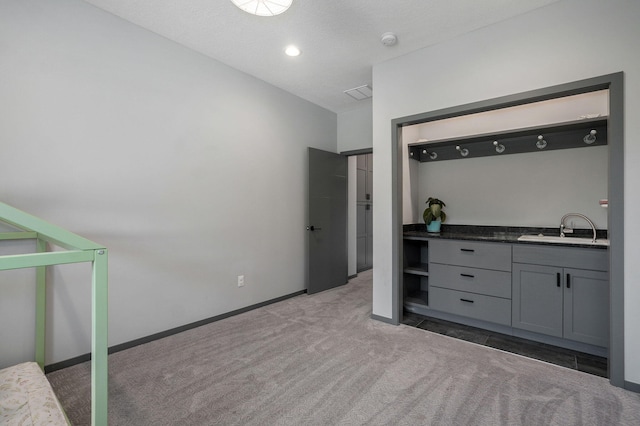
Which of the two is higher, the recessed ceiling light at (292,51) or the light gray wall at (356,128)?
the recessed ceiling light at (292,51)

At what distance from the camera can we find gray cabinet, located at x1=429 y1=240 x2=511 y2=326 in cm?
276

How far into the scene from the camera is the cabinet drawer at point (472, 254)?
276cm

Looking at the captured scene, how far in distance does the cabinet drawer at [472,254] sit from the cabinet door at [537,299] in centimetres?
13

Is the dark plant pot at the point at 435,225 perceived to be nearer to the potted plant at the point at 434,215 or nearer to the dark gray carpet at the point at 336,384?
the potted plant at the point at 434,215

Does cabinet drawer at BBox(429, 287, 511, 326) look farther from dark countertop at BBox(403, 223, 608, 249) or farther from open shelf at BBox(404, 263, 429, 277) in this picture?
dark countertop at BBox(403, 223, 608, 249)

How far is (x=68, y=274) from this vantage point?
7.38 ft

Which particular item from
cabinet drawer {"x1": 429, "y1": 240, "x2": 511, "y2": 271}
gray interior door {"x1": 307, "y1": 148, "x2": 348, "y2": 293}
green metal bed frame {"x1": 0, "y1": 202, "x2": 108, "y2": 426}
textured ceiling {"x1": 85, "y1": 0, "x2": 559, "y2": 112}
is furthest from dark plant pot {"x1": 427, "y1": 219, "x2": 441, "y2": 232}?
green metal bed frame {"x1": 0, "y1": 202, "x2": 108, "y2": 426}

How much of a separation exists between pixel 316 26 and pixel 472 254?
101 inches

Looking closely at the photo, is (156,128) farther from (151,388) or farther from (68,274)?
(151,388)

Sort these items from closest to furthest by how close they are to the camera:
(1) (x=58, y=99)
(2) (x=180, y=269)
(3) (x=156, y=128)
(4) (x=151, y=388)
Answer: (4) (x=151, y=388), (1) (x=58, y=99), (3) (x=156, y=128), (2) (x=180, y=269)

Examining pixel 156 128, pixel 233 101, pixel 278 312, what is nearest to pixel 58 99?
pixel 156 128

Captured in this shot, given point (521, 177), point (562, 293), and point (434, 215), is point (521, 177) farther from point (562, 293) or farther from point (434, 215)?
point (562, 293)

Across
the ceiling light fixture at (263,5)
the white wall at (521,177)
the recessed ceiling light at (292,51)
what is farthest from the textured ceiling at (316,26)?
the white wall at (521,177)

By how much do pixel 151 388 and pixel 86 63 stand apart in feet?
8.05
